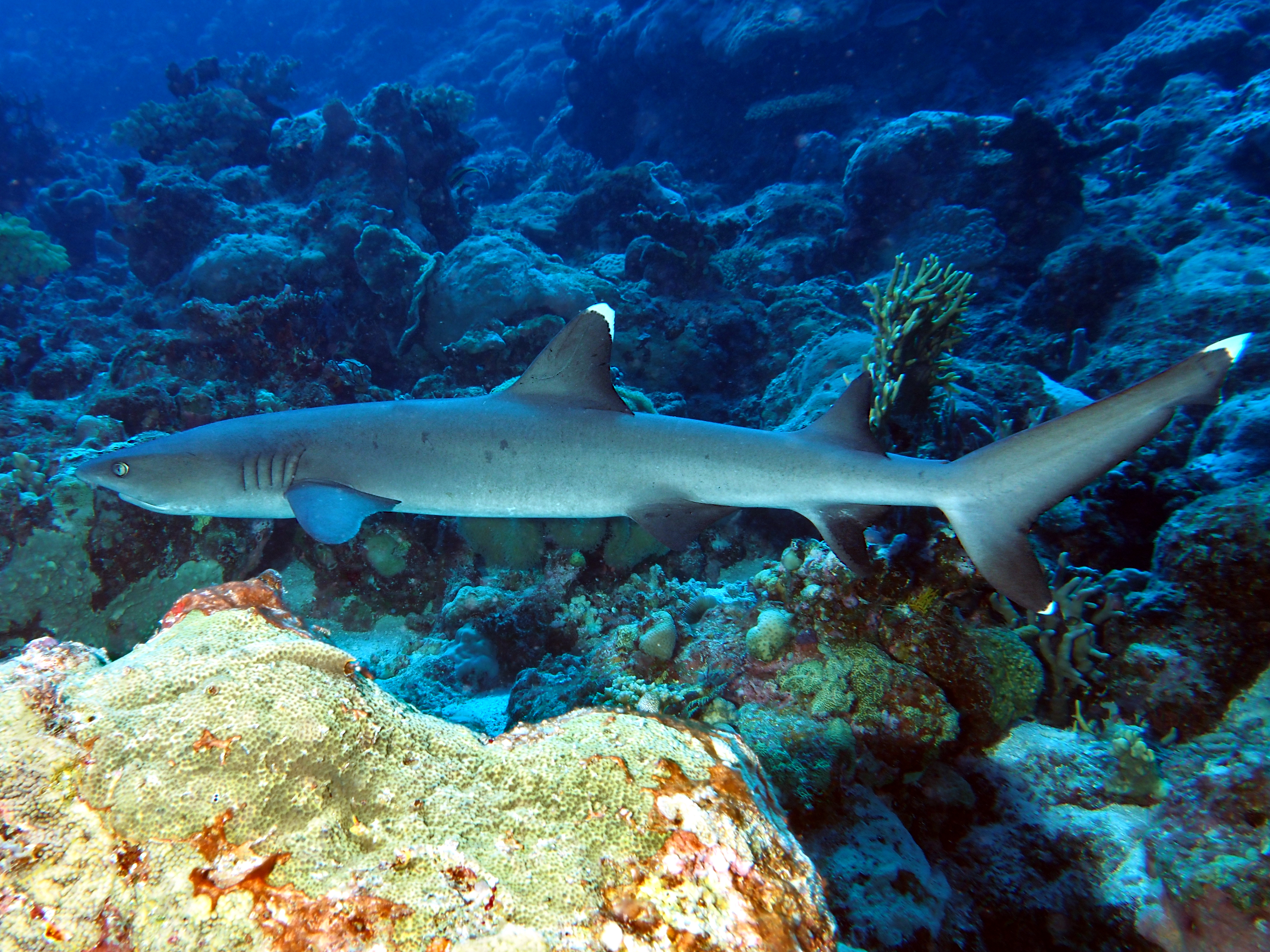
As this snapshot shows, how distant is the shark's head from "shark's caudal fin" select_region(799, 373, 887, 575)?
13.5 feet

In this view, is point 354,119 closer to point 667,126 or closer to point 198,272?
point 198,272

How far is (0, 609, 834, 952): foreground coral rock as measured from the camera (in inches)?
44.0

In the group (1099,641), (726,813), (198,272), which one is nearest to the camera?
(726,813)

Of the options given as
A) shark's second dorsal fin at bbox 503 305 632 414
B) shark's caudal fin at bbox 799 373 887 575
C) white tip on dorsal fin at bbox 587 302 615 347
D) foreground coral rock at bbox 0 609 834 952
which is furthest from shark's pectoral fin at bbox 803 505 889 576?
foreground coral rock at bbox 0 609 834 952

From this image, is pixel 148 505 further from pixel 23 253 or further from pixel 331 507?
pixel 23 253

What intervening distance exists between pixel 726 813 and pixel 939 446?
4972 mm

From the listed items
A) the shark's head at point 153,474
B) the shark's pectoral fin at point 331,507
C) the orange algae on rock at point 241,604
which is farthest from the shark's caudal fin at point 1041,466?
the shark's head at point 153,474

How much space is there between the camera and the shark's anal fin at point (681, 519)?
3465 mm

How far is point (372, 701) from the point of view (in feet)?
4.86

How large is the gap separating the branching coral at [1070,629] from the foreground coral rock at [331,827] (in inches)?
121

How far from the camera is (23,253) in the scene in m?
12.9

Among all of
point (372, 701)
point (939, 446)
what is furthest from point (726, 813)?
point (939, 446)

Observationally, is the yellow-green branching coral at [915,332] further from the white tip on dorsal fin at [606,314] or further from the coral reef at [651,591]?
the white tip on dorsal fin at [606,314]

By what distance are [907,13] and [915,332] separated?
24.6 metres
